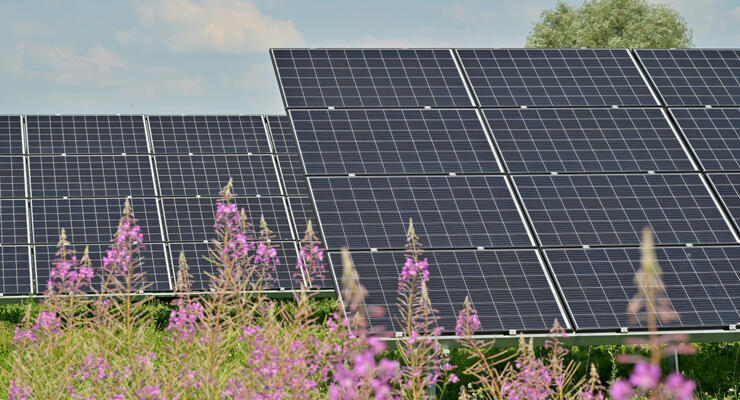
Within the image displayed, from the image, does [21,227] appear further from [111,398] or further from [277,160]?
[111,398]

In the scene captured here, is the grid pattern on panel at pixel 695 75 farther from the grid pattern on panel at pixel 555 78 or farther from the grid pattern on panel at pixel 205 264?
the grid pattern on panel at pixel 205 264

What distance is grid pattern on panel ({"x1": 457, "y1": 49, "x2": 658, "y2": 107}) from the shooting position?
48.4 ft

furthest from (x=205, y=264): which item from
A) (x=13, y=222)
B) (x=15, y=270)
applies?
(x=13, y=222)

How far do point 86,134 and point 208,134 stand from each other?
3.14m

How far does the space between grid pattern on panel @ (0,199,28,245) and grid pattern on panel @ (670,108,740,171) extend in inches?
554

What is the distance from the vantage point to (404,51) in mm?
15680

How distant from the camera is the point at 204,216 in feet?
68.8

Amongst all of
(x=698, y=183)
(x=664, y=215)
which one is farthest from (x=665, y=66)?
(x=664, y=215)

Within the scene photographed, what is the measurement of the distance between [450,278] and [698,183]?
456 cm

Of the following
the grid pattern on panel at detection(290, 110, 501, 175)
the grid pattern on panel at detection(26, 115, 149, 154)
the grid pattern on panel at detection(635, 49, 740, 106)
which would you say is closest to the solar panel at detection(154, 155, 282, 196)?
the grid pattern on panel at detection(26, 115, 149, 154)

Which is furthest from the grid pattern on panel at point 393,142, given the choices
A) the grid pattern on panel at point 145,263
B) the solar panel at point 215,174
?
the solar panel at point 215,174

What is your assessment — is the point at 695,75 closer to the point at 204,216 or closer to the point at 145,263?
the point at 204,216

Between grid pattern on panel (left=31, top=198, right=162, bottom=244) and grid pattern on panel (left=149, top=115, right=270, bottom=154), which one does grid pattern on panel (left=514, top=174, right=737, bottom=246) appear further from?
grid pattern on panel (left=149, top=115, right=270, bottom=154)

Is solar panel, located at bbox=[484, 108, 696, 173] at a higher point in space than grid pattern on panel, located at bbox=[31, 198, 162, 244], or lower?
lower
